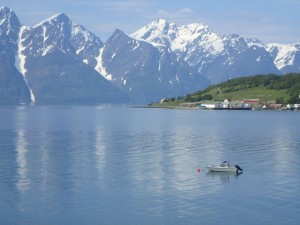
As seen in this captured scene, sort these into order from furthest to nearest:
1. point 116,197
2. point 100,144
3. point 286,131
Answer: point 286,131 → point 100,144 → point 116,197

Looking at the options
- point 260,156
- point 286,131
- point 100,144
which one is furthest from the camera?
point 286,131

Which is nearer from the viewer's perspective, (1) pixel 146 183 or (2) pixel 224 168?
(1) pixel 146 183

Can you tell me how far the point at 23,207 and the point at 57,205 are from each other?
9.87 ft

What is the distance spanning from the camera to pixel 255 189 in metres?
63.2

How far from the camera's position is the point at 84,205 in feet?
183

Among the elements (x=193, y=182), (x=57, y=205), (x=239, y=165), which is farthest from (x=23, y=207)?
(x=239, y=165)

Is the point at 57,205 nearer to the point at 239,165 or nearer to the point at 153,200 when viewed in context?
the point at 153,200

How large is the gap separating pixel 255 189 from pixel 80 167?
23644 mm

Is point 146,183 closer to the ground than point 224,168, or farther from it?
closer to the ground

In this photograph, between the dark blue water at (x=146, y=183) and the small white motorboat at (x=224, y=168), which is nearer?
the dark blue water at (x=146, y=183)

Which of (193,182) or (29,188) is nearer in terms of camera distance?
(29,188)

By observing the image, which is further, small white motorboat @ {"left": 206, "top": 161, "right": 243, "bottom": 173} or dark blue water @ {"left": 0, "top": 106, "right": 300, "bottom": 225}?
small white motorboat @ {"left": 206, "top": 161, "right": 243, "bottom": 173}

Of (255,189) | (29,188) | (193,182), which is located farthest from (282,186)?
(29,188)

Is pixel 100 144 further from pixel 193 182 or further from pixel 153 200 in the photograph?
pixel 153 200
